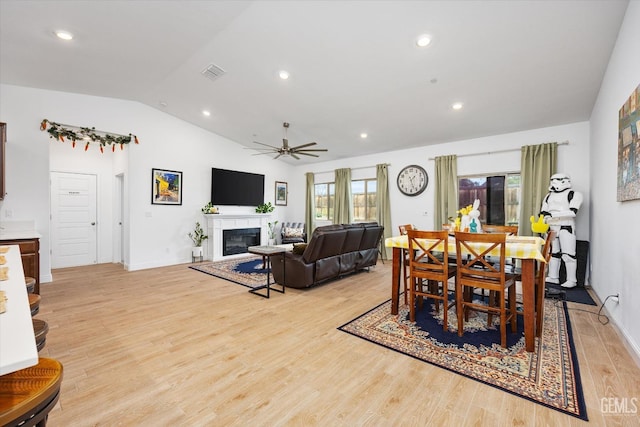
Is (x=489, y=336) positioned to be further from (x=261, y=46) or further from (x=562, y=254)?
(x=261, y=46)

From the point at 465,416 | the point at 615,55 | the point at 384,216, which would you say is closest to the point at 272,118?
the point at 384,216

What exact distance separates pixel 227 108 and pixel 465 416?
5690mm

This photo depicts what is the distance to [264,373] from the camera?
82.1 inches

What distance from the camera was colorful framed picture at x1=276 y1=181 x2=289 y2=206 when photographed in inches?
343

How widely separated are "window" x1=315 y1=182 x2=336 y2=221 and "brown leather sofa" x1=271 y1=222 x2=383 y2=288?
322cm

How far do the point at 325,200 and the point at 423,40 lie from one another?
5636mm

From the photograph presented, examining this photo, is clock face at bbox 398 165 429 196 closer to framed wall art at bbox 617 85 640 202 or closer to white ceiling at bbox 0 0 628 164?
white ceiling at bbox 0 0 628 164

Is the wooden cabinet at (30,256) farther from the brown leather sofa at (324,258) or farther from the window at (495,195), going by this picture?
the window at (495,195)

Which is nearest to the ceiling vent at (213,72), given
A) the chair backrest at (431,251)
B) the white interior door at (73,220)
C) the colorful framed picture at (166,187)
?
the colorful framed picture at (166,187)

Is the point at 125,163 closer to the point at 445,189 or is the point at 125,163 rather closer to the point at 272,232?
the point at 272,232

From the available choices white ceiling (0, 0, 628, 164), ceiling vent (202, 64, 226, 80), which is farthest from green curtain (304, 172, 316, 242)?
ceiling vent (202, 64, 226, 80)

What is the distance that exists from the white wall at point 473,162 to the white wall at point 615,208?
458mm

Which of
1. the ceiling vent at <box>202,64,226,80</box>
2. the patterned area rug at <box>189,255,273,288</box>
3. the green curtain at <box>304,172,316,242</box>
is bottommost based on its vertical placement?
the patterned area rug at <box>189,255,273,288</box>

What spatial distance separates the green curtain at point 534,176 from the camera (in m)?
4.84
